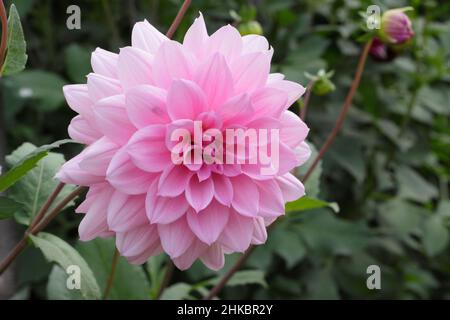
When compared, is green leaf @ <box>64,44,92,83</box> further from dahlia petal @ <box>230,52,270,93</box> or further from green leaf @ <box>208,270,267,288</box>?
dahlia petal @ <box>230,52,270,93</box>

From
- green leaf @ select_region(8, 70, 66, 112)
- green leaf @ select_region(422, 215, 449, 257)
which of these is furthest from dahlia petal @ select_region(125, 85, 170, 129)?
green leaf @ select_region(422, 215, 449, 257)

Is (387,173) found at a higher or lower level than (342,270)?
higher

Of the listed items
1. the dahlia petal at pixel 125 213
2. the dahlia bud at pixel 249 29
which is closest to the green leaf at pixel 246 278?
the dahlia bud at pixel 249 29

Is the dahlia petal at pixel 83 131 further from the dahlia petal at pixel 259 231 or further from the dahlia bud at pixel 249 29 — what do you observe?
the dahlia bud at pixel 249 29

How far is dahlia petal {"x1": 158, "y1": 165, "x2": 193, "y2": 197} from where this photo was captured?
507mm

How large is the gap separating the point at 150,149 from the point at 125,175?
3 centimetres

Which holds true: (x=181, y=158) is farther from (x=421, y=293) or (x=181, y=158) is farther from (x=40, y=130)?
(x=421, y=293)

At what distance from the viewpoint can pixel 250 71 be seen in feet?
1.70

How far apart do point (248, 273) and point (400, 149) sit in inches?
24.2

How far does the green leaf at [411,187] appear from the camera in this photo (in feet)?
4.58

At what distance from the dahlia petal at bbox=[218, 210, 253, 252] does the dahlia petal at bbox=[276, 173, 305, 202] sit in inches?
1.5

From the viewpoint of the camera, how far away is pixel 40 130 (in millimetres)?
1295

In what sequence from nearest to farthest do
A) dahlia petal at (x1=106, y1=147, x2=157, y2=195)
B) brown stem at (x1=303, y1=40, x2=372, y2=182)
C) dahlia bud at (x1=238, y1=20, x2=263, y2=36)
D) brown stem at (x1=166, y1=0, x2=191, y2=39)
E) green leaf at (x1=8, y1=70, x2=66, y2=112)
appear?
dahlia petal at (x1=106, y1=147, x2=157, y2=195) < brown stem at (x1=166, y1=0, x2=191, y2=39) < brown stem at (x1=303, y1=40, x2=372, y2=182) < dahlia bud at (x1=238, y1=20, x2=263, y2=36) < green leaf at (x1=8, y1=70, x2=66, y2=112)
